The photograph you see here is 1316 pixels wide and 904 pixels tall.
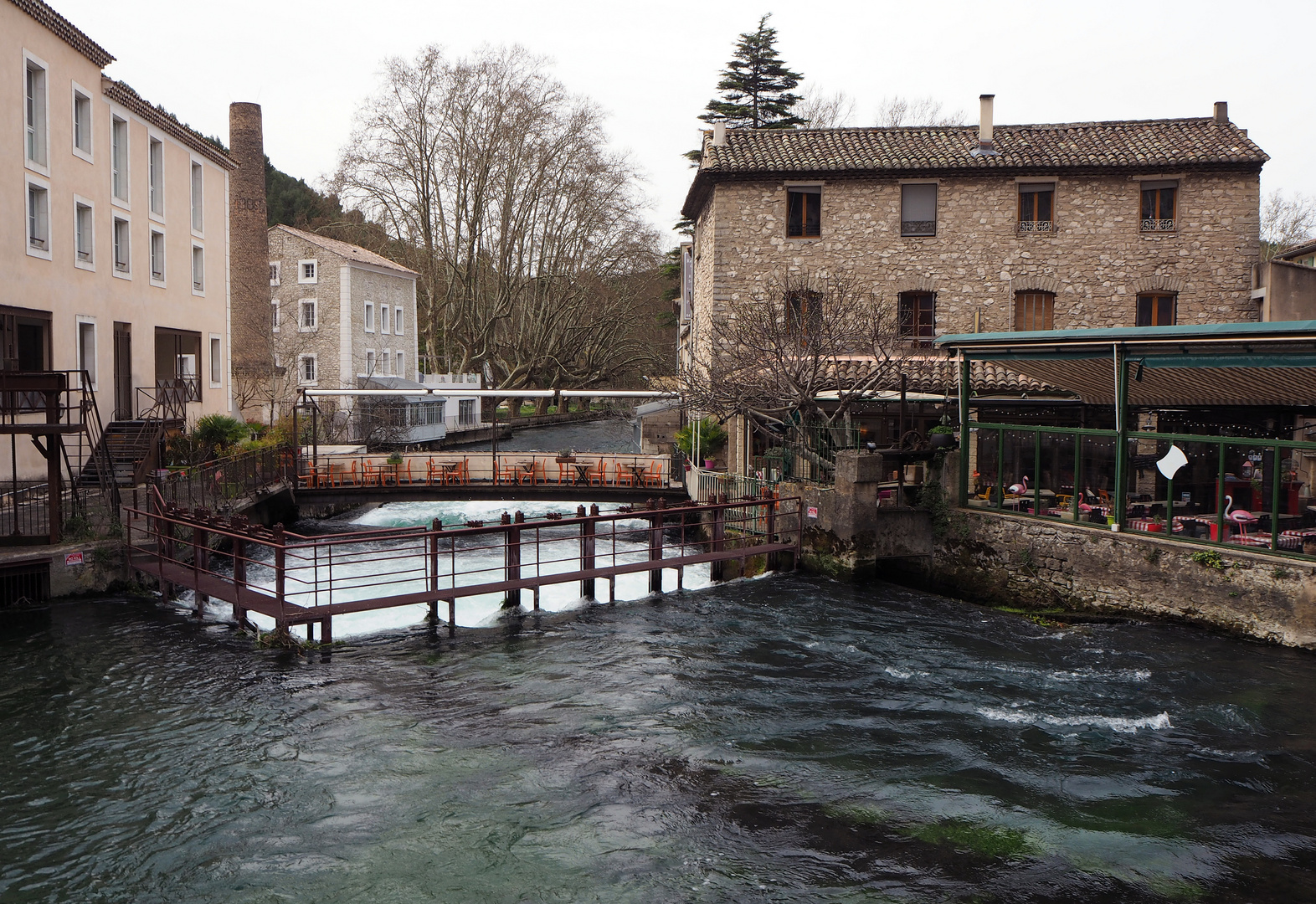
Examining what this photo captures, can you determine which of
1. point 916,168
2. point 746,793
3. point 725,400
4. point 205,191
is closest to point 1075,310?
point 916,168

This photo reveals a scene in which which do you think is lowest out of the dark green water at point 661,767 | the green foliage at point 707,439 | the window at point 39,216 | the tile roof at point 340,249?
the dark green water at point 661,767

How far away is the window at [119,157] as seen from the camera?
24.8m

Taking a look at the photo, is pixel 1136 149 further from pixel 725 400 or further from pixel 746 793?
pixel 746 793

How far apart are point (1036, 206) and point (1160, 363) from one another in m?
12.1

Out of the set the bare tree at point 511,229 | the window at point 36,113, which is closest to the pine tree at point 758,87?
the bare tree at point 511,229

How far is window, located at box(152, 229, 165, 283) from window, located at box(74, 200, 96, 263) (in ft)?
11.1

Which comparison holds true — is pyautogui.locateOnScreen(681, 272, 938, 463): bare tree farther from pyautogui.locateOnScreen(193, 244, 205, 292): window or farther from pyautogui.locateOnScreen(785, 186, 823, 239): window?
pyautogui.locateOnScreen(193, 244, 205, 292): window

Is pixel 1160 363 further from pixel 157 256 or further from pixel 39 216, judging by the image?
pixel 157 256

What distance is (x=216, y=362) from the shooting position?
98.9 ft

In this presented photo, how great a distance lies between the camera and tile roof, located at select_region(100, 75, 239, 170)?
24.1 m

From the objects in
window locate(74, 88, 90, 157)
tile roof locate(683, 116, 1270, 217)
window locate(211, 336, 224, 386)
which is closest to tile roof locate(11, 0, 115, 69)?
window locate(74, 88, 90, 157)

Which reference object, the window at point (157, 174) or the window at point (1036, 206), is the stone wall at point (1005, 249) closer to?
the window at point (1036, 206)

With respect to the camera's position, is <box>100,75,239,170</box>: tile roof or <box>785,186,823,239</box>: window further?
<box>785,186,823,239</box>: window

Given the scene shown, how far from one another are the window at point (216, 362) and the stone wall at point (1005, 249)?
14.6 m
